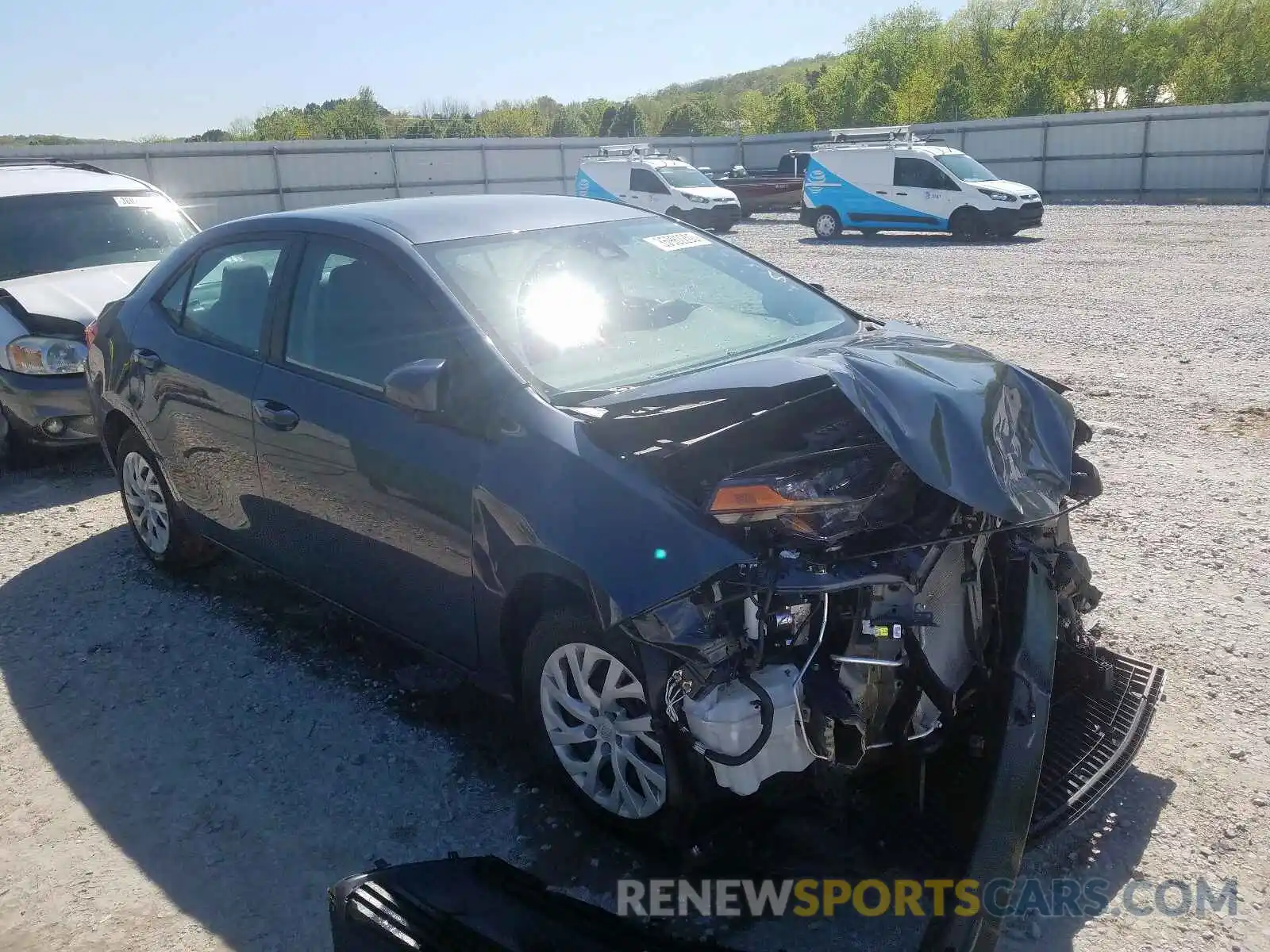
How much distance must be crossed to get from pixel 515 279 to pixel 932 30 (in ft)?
226

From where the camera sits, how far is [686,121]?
73062 millimetres

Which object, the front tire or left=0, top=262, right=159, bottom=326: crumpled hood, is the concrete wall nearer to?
left=0, top=262, right=159, bottom=326: crumpled hood

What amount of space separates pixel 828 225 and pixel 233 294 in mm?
19775

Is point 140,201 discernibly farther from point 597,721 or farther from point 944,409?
point 944,409

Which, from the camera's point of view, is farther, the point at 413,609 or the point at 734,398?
the point at 413,609

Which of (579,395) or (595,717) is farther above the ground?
(579,395)

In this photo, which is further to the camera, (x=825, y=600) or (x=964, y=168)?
(x=964, y=168)

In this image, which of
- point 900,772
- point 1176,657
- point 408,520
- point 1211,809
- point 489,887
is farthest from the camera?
point 1176,657

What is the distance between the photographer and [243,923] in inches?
114

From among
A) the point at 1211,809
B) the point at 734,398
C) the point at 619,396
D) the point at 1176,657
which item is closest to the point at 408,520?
the point at 619,396

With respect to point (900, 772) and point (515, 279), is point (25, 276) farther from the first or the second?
point (900, 772)

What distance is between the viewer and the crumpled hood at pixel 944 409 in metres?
2.72

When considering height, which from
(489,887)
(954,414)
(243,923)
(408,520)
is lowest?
(243,923)

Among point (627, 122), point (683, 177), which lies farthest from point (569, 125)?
point (683, 177)
